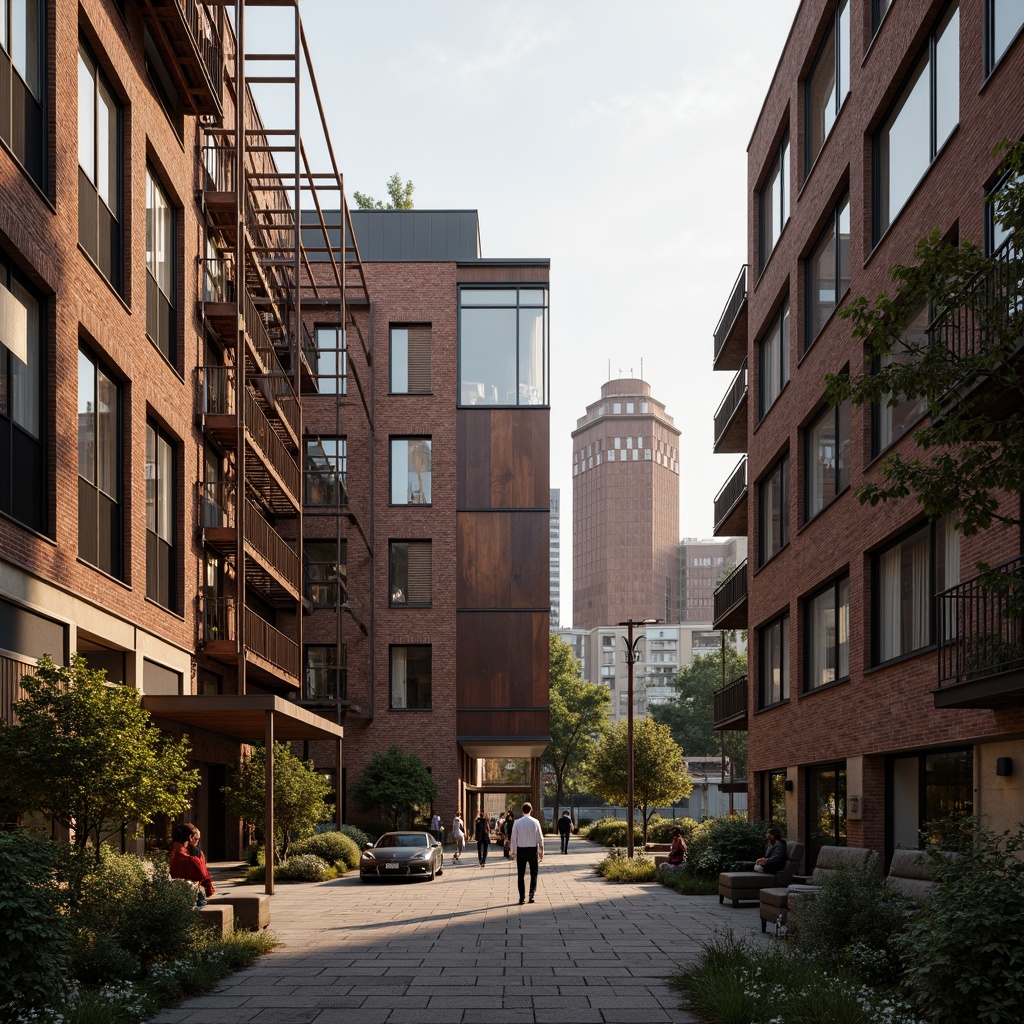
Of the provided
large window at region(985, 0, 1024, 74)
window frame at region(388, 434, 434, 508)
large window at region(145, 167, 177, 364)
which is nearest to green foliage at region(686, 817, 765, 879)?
large window at region(145, 167, 177, 364)

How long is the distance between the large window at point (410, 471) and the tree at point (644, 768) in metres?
13.0

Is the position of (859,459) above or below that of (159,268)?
below

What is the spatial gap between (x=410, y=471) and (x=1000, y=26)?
31465 millimetres

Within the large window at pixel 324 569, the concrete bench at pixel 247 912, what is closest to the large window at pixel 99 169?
the concrete bench at pixel 247 912

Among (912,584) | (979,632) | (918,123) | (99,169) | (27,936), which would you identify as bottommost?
(27,936)

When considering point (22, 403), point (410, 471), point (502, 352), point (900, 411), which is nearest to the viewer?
point (22, 403)

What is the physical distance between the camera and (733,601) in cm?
3731

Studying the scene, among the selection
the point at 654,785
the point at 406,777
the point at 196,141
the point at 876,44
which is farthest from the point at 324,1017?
the point at 654,785

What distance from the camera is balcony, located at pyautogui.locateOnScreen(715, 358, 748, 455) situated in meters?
35.4

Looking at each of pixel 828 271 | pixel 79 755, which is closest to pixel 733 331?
pixel 828 271

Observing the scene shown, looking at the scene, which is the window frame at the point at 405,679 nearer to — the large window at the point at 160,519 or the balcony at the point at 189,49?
the large window at the point at 160,519

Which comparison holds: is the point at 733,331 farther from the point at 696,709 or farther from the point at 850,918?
the point at 696,709

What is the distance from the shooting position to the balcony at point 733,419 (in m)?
35.4

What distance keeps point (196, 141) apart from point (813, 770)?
18153 millimetres
